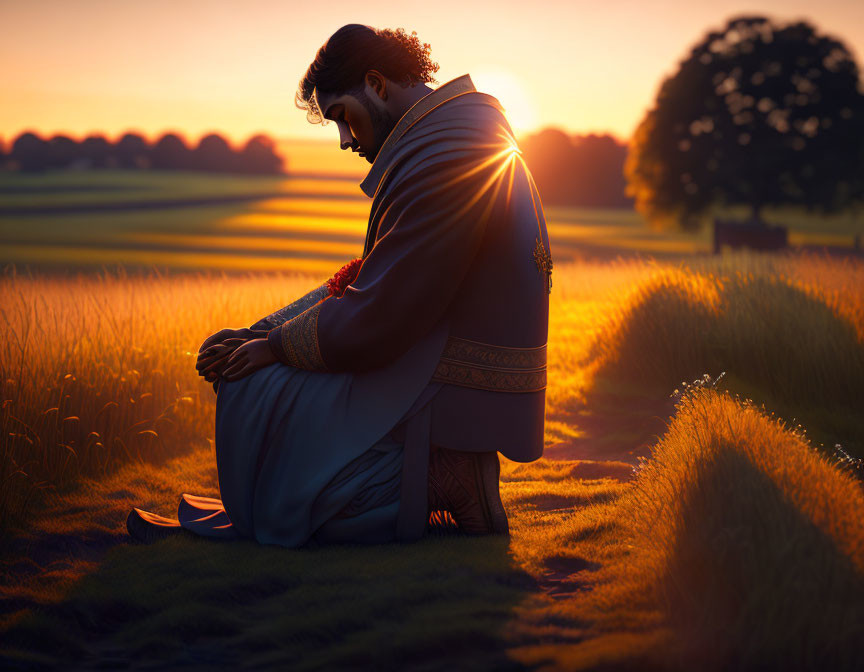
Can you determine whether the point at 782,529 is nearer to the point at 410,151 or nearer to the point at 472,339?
the point at 472,339

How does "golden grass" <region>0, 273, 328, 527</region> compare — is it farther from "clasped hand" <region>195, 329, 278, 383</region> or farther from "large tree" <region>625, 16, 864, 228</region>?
"large tree" <region>625, 16, 864, 228</region>

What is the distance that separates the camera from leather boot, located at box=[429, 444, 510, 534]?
3.07m

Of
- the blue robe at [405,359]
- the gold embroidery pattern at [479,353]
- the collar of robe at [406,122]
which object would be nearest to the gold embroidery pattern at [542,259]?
the blue robe at [405,359]

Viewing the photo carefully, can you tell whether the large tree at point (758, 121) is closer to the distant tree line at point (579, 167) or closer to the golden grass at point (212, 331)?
→ the distant tree line at point (579, 167)

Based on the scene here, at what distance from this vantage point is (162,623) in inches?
99.7

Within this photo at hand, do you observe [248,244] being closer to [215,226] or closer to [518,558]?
[215,226]

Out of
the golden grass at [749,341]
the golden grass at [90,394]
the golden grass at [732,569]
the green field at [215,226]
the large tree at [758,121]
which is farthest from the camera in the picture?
the large tree at [758,121]

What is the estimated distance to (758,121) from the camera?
24375mm

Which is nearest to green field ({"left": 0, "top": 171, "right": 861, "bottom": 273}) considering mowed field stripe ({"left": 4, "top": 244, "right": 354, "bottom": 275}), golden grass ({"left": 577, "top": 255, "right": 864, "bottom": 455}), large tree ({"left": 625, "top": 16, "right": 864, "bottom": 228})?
mowed field stripe ({"left": 4, "top": 244, "right": 354, "bottom": 275})

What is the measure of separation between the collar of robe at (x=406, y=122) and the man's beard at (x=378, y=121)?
0.05 m

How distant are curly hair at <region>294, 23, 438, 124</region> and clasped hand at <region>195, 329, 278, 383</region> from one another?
104 centimetres

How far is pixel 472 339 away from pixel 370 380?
415mm

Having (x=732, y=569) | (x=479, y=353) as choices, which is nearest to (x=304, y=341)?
(x=479, y=353)

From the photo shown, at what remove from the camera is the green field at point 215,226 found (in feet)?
61.6
